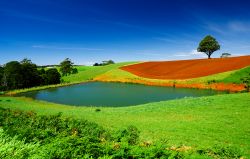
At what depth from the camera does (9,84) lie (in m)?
99.8

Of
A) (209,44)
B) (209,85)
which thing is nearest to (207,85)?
(209,85)

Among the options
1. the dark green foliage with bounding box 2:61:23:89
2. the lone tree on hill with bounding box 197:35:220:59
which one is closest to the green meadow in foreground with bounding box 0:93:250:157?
the dark green foliage with bounding box 2:61:23:89

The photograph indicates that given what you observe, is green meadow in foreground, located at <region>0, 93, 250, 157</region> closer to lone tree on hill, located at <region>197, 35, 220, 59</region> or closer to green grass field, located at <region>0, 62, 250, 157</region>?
green grass field, located at <region>0, 62, 250, 157</region>

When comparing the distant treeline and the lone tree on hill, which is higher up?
the lone tree on hill

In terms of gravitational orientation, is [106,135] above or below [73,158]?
below

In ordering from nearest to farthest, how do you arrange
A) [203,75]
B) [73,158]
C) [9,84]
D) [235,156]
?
[73,158]
[235,156]
[203,75]
[9,84]

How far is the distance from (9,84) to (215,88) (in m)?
75.5

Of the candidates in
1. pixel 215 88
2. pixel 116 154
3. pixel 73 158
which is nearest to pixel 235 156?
pixel 116 154

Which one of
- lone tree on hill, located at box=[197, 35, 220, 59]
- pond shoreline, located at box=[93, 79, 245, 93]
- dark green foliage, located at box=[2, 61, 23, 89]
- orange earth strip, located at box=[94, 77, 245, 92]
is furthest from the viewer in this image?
lone tree on hill, located at box=[197, 35, 220, 59]

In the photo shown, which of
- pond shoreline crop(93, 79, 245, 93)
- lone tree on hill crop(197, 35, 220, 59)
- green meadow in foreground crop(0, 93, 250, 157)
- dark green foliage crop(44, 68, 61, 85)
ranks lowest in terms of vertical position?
green meadow in foreground crop(0, 93, 250, 157)

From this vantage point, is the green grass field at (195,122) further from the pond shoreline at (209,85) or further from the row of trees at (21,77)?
the row of trees at (21,77)

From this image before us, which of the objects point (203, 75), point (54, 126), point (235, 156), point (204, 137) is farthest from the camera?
point (203, 75)

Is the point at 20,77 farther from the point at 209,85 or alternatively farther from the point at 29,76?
the point at 209,85

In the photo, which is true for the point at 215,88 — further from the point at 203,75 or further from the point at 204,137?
the point at 204,137
